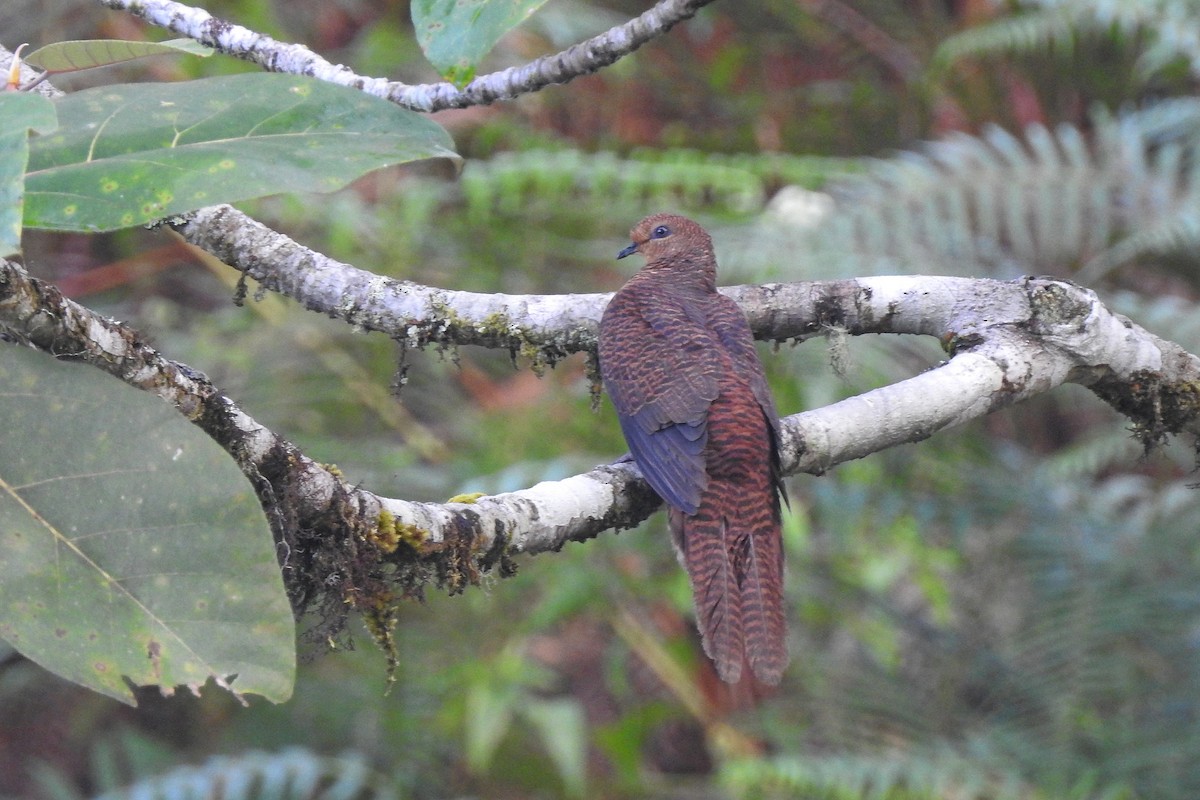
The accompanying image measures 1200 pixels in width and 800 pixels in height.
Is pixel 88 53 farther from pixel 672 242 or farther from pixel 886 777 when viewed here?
pixel 886 777

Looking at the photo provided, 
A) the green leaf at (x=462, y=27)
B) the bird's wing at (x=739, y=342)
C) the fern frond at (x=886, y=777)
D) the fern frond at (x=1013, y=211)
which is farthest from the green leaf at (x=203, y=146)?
the fern frond at (x=1013, y=211)

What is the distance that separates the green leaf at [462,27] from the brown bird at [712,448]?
3.63ft

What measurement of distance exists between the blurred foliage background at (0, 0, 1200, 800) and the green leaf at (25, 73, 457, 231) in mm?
2415

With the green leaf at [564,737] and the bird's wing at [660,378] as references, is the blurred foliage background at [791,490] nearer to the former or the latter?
the green leaf at [564,737]

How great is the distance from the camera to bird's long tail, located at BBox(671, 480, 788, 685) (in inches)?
89.3

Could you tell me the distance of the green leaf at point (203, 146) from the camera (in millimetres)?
1273

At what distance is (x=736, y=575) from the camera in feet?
7.91

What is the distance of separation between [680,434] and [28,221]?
59.4 inches

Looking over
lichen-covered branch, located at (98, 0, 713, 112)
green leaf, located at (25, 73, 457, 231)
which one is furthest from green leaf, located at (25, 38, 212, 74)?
lichen-covered branch, located at (98, 0, 713, 112)

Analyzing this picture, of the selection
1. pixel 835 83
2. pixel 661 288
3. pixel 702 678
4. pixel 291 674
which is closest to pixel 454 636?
pixel 702 678

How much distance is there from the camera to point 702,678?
5.17 meters

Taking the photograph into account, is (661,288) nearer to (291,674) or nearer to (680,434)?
(680,434)

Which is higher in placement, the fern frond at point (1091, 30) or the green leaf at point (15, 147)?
the fern frond at point (1091, 30)

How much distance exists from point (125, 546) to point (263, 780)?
10.8ft
